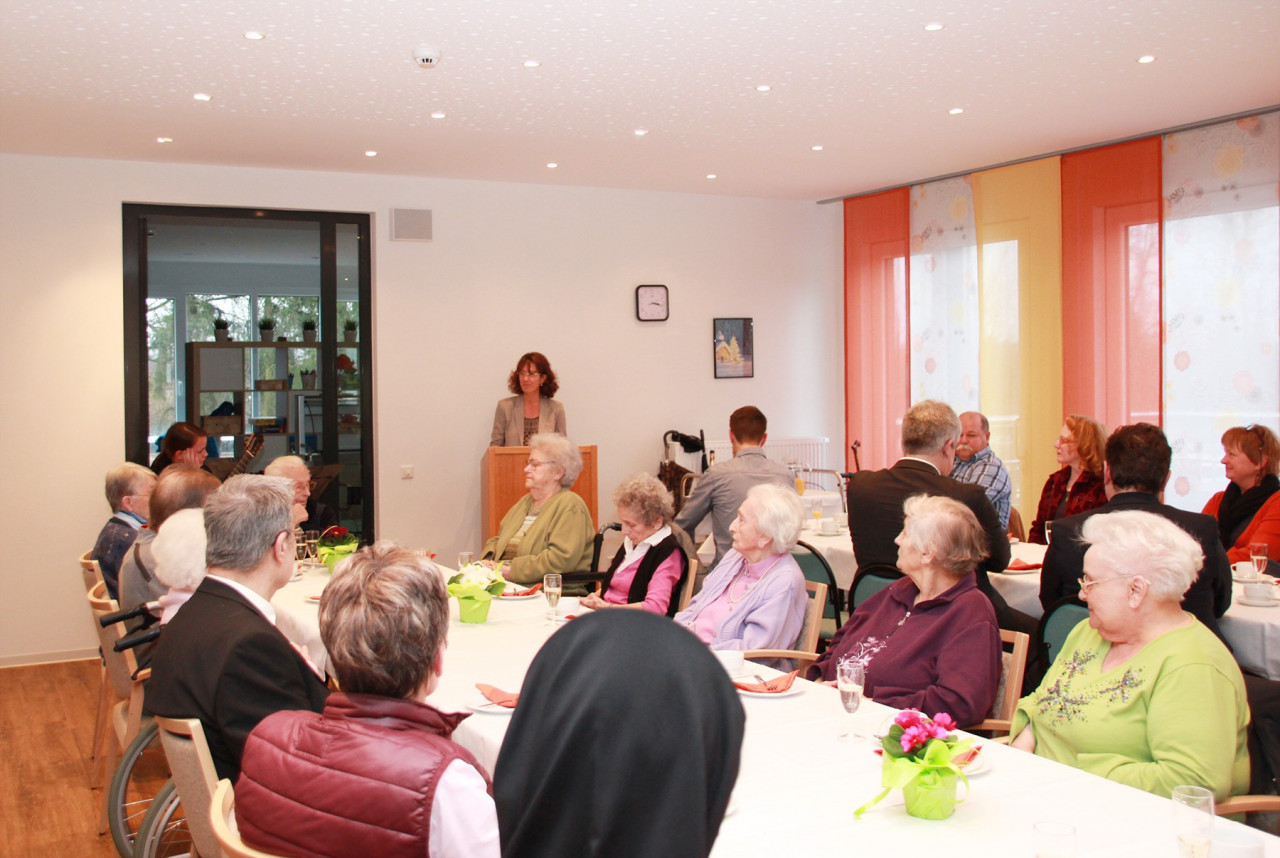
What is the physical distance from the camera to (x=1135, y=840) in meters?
1.85

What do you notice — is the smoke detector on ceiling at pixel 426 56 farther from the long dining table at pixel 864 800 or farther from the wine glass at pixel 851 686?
the wine glass at pixel 851 686

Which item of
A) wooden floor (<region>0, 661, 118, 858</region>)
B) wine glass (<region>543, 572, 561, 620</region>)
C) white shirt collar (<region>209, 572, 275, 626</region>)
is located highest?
white shirt collar (<region>209, 572, 275, 626</region>)

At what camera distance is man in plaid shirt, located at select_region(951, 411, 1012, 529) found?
5836mm

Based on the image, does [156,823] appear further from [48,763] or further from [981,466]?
[981,466]

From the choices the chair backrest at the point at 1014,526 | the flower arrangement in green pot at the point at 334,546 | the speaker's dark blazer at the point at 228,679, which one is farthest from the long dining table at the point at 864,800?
the chair backrest at the point at 1014,526

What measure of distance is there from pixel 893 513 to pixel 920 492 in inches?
5.6

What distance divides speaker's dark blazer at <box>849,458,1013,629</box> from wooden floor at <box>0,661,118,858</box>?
Answer: 3.12 meters

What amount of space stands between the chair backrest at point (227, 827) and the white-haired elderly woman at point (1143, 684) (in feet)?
5.95

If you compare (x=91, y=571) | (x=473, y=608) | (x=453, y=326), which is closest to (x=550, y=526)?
(x=473, y=608)

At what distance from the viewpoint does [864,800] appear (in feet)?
6.79

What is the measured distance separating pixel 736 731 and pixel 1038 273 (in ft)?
23.7

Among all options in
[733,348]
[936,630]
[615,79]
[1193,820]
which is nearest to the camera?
[1193,820]

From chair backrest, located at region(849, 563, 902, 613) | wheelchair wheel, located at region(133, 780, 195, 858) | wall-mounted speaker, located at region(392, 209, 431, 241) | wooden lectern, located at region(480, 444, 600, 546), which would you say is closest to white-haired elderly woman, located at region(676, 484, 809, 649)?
chair backrest, located at region(849, 563, 902, 613)

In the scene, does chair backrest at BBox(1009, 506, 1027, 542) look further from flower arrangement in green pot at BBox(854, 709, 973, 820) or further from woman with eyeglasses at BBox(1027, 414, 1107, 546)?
flower arrangement in green pot at BBox(854, 709, 973, 820)
